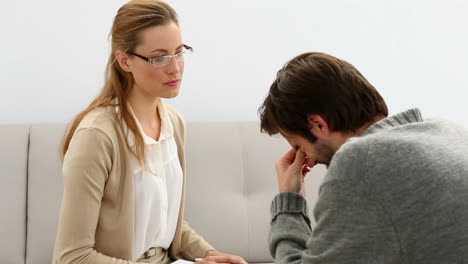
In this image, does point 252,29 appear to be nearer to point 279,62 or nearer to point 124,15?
point 279,62

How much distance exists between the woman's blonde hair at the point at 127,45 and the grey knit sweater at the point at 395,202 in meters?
0.75

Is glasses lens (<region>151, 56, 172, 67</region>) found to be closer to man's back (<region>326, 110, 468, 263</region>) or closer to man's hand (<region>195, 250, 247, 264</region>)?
man's hand (<region>195, 250, 247, 264</region>)

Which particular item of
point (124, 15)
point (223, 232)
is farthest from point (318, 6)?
point (124, 15)

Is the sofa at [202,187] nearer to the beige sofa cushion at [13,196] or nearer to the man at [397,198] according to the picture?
the beige sofa cushion at [13,196]

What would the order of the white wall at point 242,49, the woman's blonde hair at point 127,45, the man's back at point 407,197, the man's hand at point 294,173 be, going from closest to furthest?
the man's back at point 407,197
the man's hand at point 294,173
the woman's blonde hair at point 127,45
the white wall at point 242,49

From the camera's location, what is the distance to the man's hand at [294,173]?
5.14 feet

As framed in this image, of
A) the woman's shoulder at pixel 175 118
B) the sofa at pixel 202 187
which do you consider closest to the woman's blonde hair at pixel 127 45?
the woman's shoulder at pixel 175 118

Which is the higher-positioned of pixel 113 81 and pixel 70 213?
pixel 113 81

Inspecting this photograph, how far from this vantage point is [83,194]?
5.58 feet

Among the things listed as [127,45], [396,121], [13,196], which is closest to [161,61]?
[127,45]

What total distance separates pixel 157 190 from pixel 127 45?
406 millimetres

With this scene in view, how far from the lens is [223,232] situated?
2568mm

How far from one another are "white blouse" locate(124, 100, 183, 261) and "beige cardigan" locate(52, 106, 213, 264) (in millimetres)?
43

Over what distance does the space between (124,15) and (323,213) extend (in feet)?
2.92
